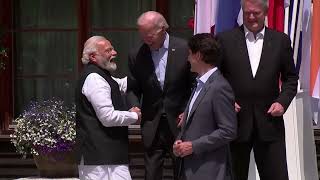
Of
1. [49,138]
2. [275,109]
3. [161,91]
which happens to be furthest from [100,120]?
[49,138]

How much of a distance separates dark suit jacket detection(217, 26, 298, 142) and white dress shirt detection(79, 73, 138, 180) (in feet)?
2.51

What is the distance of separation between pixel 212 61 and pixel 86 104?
1.16 metres

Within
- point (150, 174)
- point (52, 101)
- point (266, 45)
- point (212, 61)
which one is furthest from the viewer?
point (52, 101)

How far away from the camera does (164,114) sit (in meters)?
5.61

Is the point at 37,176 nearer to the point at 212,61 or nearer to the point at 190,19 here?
the point at 190,19

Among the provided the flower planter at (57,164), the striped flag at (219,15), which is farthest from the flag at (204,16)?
the flower planter at (57,164)

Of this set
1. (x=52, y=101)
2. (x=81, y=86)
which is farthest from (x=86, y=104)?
(x=52, y=101)

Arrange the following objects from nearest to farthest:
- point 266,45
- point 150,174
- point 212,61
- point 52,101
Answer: point 212,61 < point 266,45 < point 150,174 < point 52,101

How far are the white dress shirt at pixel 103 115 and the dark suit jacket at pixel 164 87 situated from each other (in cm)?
30

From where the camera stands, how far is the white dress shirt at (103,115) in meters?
5.14

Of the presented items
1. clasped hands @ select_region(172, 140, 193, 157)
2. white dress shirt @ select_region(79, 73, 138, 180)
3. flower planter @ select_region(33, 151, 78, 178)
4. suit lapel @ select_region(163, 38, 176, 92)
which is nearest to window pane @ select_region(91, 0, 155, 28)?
flower planter @ select_region(33, 151, 78, 178)

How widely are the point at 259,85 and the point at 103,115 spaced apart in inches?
43.0

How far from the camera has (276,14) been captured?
613cm

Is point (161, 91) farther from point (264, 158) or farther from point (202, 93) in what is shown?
point (202, 93)
